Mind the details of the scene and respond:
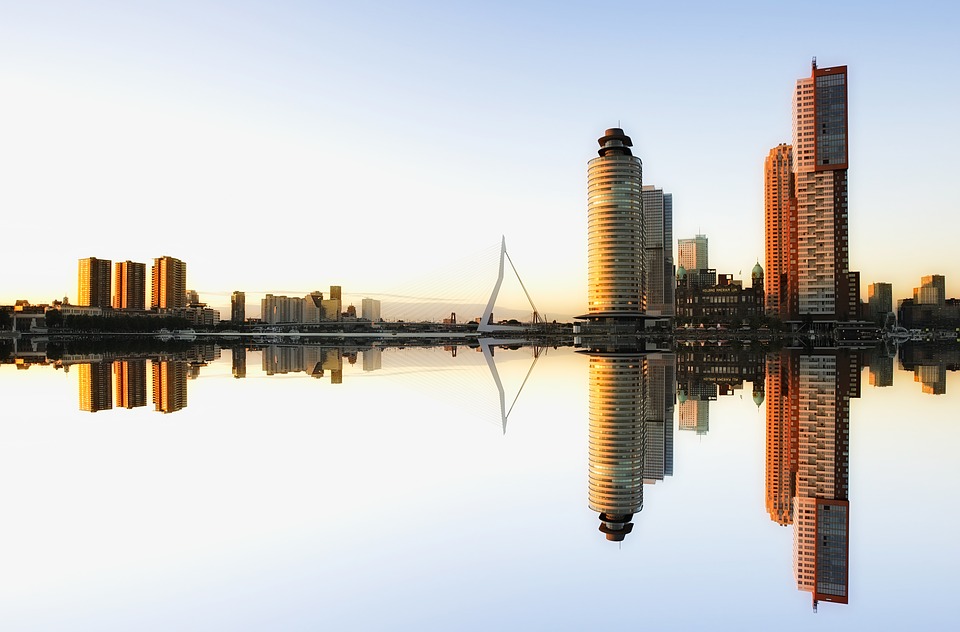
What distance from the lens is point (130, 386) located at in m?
28.0

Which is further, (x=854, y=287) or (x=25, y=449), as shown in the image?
(x=854, y=287)

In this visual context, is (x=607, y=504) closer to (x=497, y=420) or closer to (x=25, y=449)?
(x=497, y=420)

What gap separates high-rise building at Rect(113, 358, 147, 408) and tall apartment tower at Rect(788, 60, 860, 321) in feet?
399

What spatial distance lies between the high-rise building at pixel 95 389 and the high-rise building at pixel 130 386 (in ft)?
1.14

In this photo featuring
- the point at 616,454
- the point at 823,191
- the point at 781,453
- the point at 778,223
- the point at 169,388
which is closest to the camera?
the point at 616,454

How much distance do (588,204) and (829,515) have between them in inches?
6063

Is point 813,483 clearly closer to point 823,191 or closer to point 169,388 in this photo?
point 169,388

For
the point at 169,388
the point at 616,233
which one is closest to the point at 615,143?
the point at 616,233

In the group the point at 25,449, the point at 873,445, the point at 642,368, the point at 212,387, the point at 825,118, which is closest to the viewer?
the point at 25,449

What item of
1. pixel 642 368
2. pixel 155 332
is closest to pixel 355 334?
pixel 155 332

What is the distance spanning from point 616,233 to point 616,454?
146 meters

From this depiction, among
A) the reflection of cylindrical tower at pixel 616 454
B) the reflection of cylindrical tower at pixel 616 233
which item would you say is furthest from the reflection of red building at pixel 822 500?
the reflection of cylindrical tower at pixel 616 233

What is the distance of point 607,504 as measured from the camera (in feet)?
32.6

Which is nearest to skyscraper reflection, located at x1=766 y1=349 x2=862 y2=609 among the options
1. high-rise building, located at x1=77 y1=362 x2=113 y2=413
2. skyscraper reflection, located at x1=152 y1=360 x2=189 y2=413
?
skyscraper reflection, located at x1=152 y1=360 x2=189 y2=413
